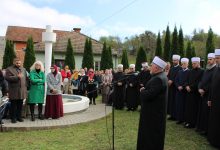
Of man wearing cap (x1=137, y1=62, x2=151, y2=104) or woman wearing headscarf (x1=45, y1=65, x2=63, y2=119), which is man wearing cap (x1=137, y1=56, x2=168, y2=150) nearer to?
woman wearing headscarf (x1=45, y1=65, x2=63, y2=119)

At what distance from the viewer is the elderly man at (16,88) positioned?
32.4 ft

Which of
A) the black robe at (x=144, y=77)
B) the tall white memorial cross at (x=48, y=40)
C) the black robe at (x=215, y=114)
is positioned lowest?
the black robe at (x=215, y=114)

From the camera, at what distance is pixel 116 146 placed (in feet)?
25.5

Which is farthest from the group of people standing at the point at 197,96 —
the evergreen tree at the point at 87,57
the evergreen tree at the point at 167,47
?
the evergreen tree at the point at 87,57

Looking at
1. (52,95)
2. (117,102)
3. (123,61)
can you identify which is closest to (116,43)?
(123,61)

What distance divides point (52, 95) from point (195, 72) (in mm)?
4596

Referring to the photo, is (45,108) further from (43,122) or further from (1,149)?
(1,149)

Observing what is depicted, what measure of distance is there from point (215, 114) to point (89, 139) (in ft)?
10.4

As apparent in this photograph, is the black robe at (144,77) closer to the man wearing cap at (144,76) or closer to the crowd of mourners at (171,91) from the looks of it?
the man wearing cap at (144,76)

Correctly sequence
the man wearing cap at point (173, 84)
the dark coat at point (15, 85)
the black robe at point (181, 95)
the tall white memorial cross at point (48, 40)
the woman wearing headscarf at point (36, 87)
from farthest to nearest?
1. the tall white memorial cross at point (48, 40)
2. the man wearing cap at point (173, 84)
3. the black robe at point (181, 95)
4. the woman wearing headscarf at point (36, 87)
5. the dark coat at point (15, 85)

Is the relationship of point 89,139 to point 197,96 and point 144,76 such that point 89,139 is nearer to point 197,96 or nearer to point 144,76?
point 197,96

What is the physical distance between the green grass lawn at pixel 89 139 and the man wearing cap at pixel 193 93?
0.42 metres

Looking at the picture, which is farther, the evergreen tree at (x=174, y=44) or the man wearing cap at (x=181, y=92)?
the evergreen tree at (x=174, y=44)

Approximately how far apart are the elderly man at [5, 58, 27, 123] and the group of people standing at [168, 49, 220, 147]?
4.95 m
